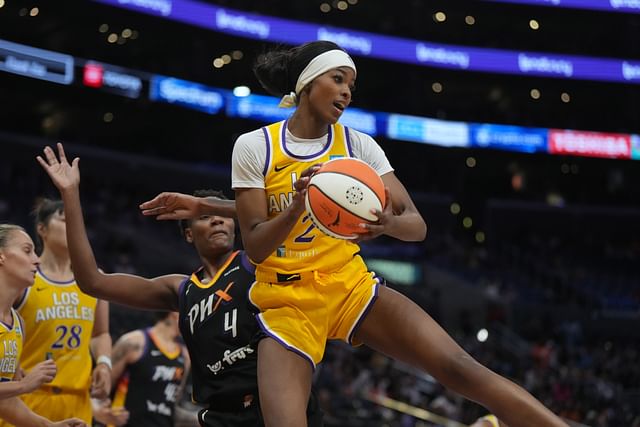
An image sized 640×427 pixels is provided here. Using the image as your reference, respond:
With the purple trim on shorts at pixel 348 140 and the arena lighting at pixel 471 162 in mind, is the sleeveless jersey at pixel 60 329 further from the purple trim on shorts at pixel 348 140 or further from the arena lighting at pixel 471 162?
the arena lighting at pixel 471 162

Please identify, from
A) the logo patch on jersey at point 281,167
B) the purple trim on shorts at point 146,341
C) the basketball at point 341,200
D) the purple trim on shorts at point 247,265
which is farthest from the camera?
the purple trim on shorts at point 146,341

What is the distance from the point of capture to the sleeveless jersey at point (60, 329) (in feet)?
19.9

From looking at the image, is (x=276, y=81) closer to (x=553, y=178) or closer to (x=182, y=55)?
(x=182, y=55)

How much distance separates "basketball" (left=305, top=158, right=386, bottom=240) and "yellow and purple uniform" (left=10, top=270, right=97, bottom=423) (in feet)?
9.53

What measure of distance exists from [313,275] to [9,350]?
2.00 metres

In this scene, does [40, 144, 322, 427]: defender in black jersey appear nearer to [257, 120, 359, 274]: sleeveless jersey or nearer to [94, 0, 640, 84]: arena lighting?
[257, 120, 359, 274]: sleeveless jersey

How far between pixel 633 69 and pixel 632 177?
17.8ft

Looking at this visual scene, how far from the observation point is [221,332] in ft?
15.7

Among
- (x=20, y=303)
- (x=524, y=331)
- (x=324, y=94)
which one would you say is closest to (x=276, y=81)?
(x=324, y=94)

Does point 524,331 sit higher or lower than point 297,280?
lower

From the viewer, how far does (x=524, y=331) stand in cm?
2533

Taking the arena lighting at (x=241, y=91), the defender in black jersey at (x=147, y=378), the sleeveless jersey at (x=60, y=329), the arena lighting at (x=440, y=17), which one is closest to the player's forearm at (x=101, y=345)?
the sleeveless jersey at (x=60, y=329)

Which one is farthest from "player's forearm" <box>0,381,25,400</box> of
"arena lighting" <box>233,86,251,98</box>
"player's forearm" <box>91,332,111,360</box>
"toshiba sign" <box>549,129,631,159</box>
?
"toshiba sign" <box>549,129,631,159</box>

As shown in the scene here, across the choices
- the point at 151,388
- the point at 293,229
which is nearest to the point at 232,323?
the point at 293,229
